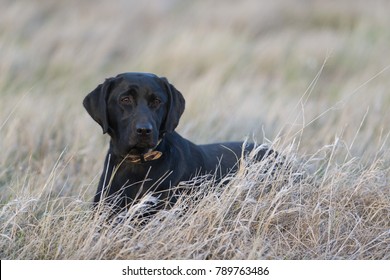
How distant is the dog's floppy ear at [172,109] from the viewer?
5.66 m

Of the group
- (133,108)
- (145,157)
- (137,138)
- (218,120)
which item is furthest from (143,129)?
(218,120)

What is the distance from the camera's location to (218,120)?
8.83 metres

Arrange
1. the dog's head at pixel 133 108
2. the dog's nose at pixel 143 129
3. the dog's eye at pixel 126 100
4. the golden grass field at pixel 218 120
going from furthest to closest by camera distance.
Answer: the dog's eye at pixel 126 100, the dog's head at pixel 133 108, the dog's nose at pixel 143 129, the golden grass field at pixel 218 120

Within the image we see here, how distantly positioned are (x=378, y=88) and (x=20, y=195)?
5492 millimetres

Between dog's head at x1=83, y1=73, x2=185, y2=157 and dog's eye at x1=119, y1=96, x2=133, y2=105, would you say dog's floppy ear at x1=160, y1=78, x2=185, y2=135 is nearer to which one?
dog's head at x1=83, y1=73, x2=185, y2=157

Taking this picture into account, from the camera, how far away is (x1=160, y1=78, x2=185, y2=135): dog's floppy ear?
566 cm

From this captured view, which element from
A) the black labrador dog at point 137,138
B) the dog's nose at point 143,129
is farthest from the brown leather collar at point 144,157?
the dog's nose at point 143,129

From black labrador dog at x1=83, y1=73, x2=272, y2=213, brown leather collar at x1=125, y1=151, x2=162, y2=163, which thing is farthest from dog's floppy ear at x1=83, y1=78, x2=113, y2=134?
brown leather collar at x1=125, y1=151, x2=162, y2=163

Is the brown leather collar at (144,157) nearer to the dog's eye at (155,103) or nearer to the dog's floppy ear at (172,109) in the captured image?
the dog's floppy ear at (172,109)

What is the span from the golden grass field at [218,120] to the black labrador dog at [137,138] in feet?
0.64

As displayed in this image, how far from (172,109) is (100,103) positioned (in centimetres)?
45

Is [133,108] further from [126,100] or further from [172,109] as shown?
[172,109]

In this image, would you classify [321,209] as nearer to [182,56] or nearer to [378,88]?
[378,88]

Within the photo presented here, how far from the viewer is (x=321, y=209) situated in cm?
552
